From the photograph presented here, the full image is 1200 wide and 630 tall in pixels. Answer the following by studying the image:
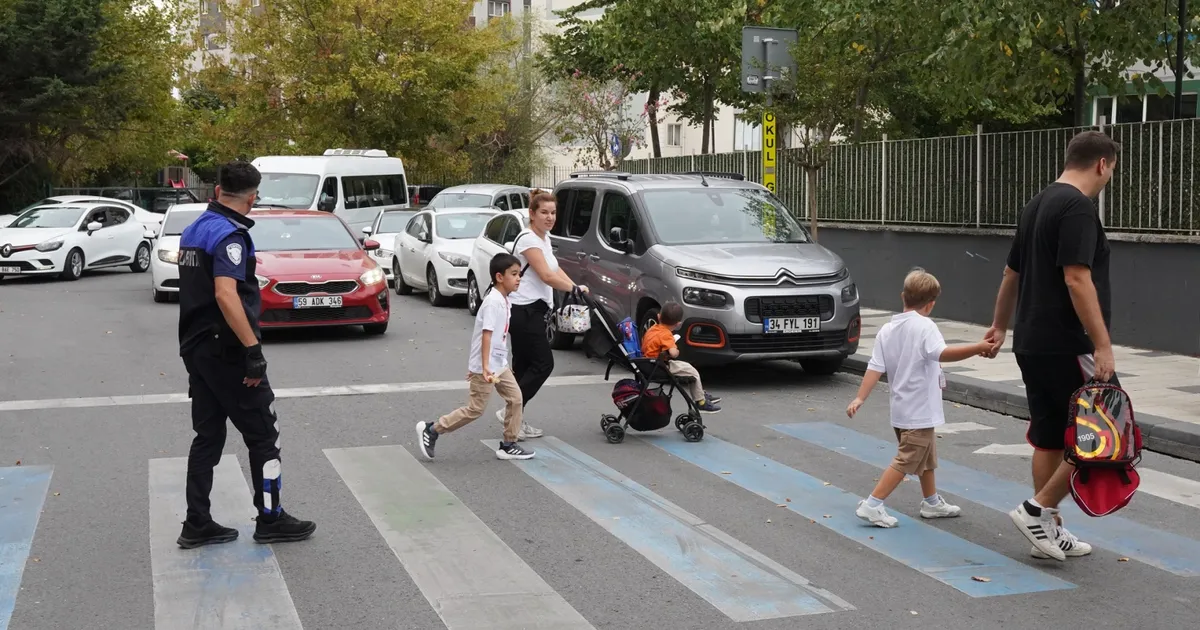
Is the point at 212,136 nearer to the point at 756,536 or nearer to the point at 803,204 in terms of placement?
the point at 803,204

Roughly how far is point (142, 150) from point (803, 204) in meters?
30.7

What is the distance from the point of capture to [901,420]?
6.57 m

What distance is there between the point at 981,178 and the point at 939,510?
1032cm

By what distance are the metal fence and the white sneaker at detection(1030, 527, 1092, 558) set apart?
7942 millimetres

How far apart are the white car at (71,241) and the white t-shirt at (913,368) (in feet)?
68.4

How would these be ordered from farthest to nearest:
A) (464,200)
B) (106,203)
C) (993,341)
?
(464,200) → (106,203) → (993,341)

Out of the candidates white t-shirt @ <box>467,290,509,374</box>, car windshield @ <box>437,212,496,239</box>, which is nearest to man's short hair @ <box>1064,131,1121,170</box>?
white t-shirt @ <box>467,290,509,374</box>

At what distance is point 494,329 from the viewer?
8211 millimetres

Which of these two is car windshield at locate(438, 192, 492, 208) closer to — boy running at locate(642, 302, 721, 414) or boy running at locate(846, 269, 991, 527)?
boy running at locate(642, 302, 721, 414)

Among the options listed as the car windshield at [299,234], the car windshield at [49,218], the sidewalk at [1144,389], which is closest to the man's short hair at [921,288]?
the sidewalk at [1144,389]

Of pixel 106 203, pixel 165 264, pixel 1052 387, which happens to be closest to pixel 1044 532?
pixel 1052 387

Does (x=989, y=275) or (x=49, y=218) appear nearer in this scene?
(x=989, y=275)

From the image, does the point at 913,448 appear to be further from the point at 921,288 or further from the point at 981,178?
the point at 981,178

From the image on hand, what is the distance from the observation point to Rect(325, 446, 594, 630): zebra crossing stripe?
523cm
